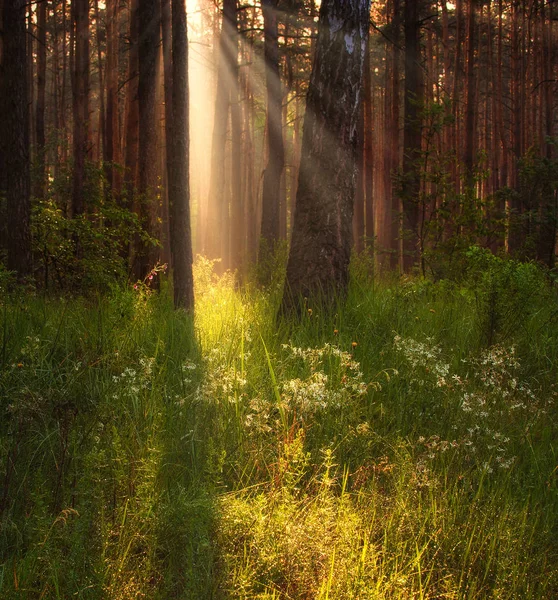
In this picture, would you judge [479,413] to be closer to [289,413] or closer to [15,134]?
[289,413]

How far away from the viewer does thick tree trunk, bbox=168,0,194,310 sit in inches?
273

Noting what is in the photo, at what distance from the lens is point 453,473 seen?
3.38 metres

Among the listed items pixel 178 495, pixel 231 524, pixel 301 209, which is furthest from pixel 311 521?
pixel 301 209

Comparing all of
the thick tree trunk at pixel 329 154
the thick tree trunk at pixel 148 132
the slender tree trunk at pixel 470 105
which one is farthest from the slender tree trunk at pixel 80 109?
the slender tree trunk at pixel 470 105

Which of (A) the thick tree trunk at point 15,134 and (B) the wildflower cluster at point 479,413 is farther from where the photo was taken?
(A) the thick tree trunk at point 15,134

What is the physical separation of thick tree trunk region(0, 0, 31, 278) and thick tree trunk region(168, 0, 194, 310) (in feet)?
9.18

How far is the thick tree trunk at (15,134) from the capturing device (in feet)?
27.9

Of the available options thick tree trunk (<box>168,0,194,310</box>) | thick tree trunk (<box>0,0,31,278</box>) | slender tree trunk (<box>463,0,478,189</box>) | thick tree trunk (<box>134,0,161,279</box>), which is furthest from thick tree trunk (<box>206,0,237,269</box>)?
thick tree trunk (<box>168,0,194,310</box>)

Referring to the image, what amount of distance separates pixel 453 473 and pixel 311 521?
109 cm

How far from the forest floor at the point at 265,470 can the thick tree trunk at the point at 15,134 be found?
3.45 metres

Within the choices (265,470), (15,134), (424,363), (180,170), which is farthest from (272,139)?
(265,470)

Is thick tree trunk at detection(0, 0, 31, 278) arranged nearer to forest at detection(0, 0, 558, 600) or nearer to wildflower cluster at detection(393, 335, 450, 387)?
forest at detection(0, 0, 558, 600)

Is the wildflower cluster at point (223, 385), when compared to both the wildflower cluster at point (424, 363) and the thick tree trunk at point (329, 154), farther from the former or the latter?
the thick tree trunk at point (329, 154)

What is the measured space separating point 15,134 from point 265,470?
7.30 metres
